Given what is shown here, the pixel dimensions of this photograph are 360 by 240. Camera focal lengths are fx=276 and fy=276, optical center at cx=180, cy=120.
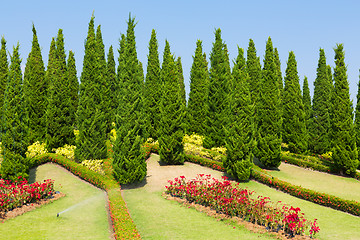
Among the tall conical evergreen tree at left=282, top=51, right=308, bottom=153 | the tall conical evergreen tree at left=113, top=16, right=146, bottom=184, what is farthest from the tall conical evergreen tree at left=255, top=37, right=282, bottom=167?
the tall conical evergreen tree at left=113, top=16, right=146, bottom=184

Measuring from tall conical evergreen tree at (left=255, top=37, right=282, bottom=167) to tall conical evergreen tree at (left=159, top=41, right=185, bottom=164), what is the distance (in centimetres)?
855

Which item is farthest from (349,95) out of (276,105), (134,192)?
(134,192)

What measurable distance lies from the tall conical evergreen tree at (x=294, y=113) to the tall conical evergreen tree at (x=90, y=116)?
2208cm

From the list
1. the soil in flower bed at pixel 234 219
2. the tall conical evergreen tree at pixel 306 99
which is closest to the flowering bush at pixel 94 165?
the soil in flower bed at pixel 234 219

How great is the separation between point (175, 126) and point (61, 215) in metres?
13.6

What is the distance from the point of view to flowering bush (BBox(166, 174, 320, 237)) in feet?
40.0

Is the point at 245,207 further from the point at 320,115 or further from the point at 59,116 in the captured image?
the point at 320,115

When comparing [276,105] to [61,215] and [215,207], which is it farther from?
[61,215]

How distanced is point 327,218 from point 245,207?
4803 mm

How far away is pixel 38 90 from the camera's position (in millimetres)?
29875

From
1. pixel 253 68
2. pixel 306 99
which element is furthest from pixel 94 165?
pixel 306 99

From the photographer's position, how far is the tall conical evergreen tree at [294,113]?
110ft

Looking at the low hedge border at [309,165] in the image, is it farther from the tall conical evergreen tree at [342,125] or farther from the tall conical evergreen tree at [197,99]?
the tall conical evergreen tree at [197,99]

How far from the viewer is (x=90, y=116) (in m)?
25.8
